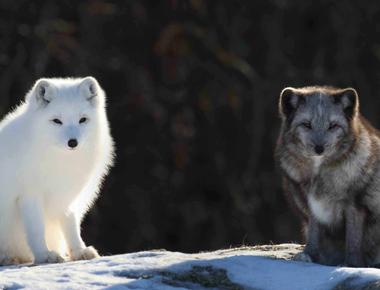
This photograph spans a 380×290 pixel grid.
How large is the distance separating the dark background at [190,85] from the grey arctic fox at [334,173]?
7312mm

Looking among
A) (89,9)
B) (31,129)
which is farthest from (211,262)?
(89,9)

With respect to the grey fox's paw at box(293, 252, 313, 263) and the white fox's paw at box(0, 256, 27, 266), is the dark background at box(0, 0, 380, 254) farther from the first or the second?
the grey fox's paw at box(293, 252, 313, 263)

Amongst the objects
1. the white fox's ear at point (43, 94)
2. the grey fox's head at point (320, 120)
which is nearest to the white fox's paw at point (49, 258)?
the white fox's ear at point (43, 94)

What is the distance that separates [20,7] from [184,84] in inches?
76.7

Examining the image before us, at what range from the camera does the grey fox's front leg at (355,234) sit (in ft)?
31.9

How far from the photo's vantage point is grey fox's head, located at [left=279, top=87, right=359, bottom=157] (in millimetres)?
9844

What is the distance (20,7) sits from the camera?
17.3m

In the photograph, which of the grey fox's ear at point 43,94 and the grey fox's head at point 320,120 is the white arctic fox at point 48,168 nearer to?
the grey fox's ear at point 43,94

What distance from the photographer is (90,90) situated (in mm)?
10508

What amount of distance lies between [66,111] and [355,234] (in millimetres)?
2015

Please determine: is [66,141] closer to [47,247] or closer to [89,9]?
[47,247]

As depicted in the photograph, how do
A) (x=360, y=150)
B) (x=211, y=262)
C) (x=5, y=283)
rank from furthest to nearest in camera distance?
1. (x=360, y=150)
2. (x=211, y=262)
3. (x=5, y=283)

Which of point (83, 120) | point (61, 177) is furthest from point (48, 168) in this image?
point (83, 120)

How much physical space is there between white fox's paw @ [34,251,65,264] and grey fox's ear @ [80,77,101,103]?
1073mm
